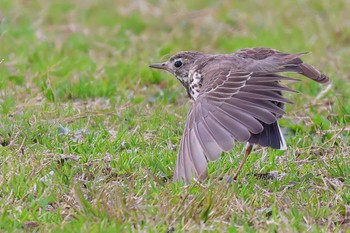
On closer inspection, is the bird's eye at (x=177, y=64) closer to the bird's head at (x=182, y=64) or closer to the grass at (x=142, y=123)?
the bird's head at (x=182, y=64)

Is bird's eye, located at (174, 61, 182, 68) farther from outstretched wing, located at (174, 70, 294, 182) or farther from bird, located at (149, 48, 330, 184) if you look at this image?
outstretched wing, located at (174, 70, 294, 182)

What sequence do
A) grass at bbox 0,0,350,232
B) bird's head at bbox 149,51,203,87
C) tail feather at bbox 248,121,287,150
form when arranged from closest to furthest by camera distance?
grass at bbox 0,0,350,232 → tail feather at bbox 248,121,287,150 → bird's head at bbox 149,51,203,87

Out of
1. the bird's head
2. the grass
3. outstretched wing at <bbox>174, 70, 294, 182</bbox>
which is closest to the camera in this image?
the grass

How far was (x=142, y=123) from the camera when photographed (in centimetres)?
773

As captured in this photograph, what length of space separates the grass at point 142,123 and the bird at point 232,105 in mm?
249

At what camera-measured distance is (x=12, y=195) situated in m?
5.96

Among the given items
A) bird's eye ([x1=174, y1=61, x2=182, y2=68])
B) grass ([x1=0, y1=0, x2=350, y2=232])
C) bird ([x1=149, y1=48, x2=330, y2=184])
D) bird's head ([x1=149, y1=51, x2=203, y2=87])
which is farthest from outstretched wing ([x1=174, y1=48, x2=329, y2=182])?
bird's eye ([x1=174, y1=61, x2=182, y2=68])

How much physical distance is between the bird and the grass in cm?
25

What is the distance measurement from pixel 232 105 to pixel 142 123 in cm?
171

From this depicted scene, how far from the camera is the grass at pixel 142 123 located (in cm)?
565

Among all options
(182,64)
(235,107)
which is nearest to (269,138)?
(235,107)

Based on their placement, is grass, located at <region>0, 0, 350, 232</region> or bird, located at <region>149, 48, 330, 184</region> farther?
bird, located at <region>149, 48, 330, 184</region>

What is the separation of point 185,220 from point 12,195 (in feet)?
4.09

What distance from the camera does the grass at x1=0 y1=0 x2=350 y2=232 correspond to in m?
5.65
